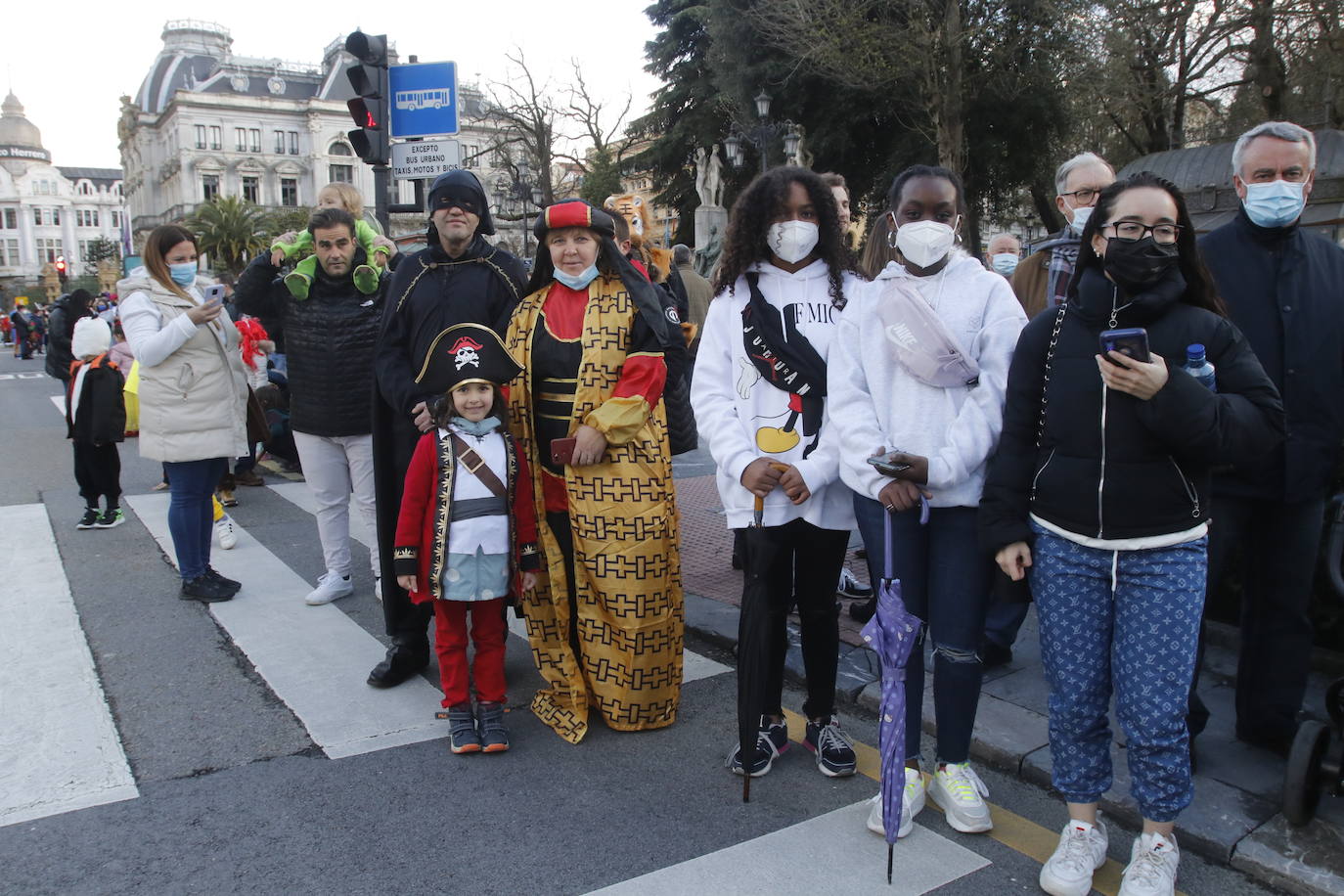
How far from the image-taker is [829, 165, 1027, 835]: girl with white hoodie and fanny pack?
290 centimetres

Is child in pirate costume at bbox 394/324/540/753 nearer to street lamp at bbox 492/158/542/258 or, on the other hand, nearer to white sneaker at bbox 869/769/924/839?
white sneaker at bbox 869/769/924/839

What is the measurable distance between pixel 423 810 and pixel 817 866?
128 centimetres

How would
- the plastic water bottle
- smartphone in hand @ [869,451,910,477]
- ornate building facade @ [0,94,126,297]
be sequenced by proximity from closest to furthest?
the plastic water bottle
smartphone in hand @ [869,451,910,477]
ornate building facade @ [0,94,126,297]

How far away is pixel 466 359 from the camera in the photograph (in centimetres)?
367

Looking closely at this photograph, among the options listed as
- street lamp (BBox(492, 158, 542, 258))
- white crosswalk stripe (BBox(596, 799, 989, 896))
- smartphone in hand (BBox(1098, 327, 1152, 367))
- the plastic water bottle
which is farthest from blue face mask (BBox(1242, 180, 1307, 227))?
street lamp (BBox(492, 158, 542, 258))

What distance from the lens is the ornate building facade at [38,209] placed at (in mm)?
119562

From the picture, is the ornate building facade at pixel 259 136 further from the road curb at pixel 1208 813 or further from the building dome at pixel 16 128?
the road curb at pixel 1208 813

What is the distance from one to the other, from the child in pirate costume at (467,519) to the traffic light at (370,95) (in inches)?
204

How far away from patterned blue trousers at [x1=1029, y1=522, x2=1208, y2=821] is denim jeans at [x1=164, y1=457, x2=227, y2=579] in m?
4.56

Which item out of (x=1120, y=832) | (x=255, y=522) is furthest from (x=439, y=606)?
(x=255, y=522)

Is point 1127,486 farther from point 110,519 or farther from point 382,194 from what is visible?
point 382,194

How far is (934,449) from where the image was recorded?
2928mm

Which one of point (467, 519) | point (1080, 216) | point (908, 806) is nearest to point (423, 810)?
point (467, 519)

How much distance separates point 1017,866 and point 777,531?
1211 mm
